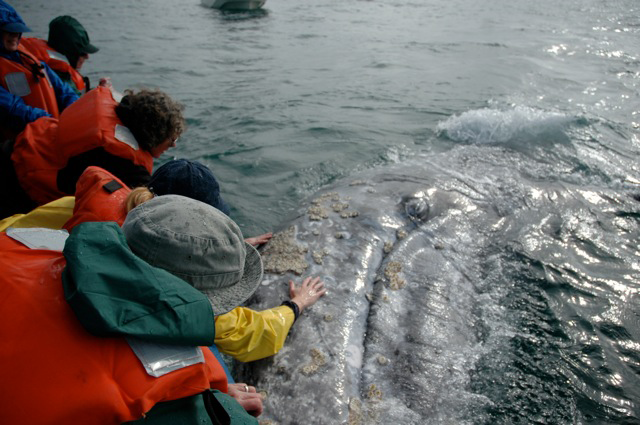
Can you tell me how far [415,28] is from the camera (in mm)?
21156

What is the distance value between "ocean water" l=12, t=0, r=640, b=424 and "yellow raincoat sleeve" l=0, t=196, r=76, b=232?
81.4 inches

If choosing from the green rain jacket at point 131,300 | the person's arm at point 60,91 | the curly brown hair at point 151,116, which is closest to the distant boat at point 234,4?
the person's arm at point 60,91

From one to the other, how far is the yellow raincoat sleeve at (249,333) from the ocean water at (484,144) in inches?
46.3

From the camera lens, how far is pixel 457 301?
4531 mm

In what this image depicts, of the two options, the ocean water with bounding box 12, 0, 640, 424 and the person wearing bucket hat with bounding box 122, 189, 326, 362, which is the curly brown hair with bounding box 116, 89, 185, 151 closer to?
the ocean water with bounding box 12, 0, 640, 424

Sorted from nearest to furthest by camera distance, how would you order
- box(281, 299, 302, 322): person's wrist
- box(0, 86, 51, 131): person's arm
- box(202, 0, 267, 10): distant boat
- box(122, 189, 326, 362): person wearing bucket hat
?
box(122, 189, 326, 362): person wearing bucket hat → box(281, 299, 302, 322): person's wrist → box(0, 86, 51, 131): person's arm → box(202, 0, 267, 10): distant boat

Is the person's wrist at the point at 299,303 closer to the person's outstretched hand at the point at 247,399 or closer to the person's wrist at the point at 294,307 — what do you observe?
the person's wrist at the point at 294,307

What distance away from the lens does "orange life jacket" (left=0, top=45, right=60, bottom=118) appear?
6.21 meters

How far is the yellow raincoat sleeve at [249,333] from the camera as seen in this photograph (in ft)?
10.8

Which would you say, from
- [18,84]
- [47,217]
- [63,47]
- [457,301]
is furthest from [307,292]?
[63,47]

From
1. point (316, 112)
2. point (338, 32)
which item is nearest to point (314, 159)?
point (316, 112)

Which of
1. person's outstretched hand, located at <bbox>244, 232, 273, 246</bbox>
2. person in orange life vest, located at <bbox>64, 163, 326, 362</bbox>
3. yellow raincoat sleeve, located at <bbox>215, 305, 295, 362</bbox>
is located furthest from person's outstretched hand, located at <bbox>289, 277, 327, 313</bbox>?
person's outstretched hand, located at <bbox>244, 232, 273, 246</bbox>

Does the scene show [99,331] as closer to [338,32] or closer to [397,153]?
[397,153]

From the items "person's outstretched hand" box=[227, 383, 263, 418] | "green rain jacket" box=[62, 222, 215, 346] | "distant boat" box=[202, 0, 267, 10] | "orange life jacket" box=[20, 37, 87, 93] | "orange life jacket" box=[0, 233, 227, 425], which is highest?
"green rain jacket" box=[62, 222, 215, 346]
